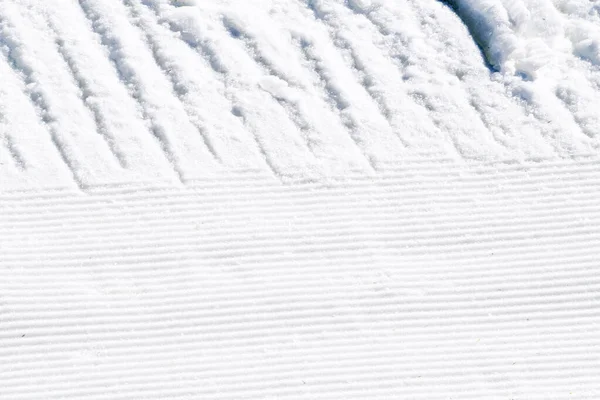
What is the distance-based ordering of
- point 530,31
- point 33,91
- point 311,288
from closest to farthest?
point 311,288, point 33,91, point 530,31

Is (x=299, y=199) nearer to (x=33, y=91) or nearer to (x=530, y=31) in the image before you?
(x=33, y=91)

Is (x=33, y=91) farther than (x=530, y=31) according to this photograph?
No

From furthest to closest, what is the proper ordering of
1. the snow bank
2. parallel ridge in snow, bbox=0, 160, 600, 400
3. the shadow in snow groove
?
the snow bank
the shadow in snow groove
parallel ridge in snow, bbox=0, 160, 600, 400

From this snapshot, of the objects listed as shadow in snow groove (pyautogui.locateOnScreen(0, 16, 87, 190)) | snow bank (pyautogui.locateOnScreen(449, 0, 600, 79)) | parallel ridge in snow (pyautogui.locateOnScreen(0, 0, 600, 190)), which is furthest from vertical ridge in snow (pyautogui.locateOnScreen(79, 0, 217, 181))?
snow bank (pyautogui.locateOnScreen(449, 0, 600, 79))

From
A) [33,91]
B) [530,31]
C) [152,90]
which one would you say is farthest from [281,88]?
[530,31]

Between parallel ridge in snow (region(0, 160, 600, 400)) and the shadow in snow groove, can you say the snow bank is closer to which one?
parallel ridge in snow (region(0, 160, 600, 400))

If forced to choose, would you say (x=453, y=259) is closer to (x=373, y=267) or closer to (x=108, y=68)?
(x=373, y=267)
